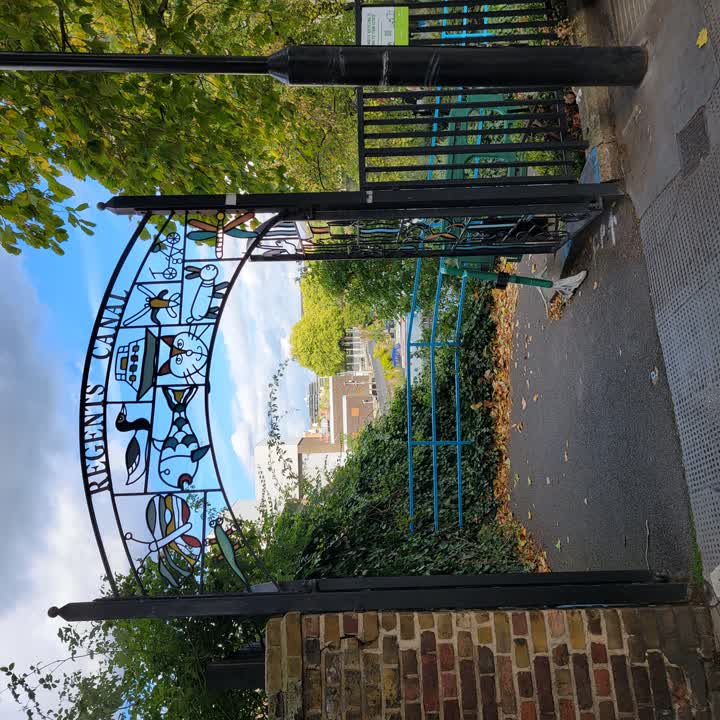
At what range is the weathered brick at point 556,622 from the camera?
3.32 metres

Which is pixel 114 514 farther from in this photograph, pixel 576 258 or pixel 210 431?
pixel 576 258

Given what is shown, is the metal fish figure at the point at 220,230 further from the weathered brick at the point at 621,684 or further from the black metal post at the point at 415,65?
the weathered brick at the point at 621,684

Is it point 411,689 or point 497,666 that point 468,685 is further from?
point 411,689

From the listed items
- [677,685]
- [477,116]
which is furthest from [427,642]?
[477,116]

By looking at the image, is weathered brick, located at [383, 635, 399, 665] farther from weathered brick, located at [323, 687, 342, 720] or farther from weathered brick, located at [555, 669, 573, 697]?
weathered brick, located at [555, 669, 573, 697]

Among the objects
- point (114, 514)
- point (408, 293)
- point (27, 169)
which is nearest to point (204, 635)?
point (114, 514)

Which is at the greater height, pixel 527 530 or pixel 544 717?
pixel 527 530

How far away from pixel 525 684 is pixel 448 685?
0.41 m

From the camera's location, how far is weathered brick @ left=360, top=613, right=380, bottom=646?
3.35m

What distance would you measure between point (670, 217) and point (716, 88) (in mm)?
791

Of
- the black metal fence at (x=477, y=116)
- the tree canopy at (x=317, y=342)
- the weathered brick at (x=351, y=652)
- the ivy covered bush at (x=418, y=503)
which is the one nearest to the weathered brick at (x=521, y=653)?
the weathered brick at (x=351, y=652)

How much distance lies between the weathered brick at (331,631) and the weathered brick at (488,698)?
800 mm

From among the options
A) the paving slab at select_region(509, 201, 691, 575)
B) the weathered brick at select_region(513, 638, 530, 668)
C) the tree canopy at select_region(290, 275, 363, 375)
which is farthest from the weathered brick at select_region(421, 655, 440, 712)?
the tree canopy at select_region(290, 275, 363, 375)

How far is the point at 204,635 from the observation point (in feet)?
19.7
